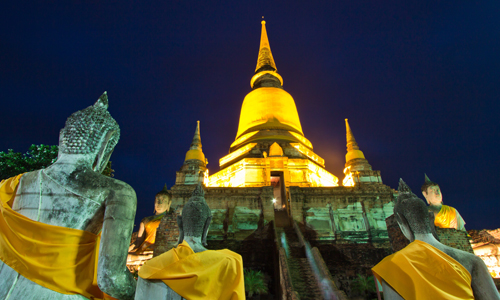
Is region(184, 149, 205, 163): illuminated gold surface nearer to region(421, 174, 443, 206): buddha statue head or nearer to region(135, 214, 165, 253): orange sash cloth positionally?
region(135, 214, 165, 253): orange sash cloth

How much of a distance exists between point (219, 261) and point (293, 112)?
79.6ft

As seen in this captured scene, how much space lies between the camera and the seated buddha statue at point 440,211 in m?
10.8

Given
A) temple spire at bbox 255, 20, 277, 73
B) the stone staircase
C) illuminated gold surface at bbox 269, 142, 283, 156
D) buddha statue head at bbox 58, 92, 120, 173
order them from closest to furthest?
buddha statue head at bbox 58, 92, 120, 173 → the stone staircase → illuminated gold surface at bbox 269, 142, 283, 156 → temple spire at bbox 255, 20, 277, 73

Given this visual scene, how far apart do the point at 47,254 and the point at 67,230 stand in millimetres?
213

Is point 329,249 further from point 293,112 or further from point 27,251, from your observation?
point 293,112

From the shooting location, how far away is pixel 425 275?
2701 millimetres

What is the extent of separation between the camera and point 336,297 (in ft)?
23.9

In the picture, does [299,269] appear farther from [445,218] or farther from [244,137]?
[244,137]

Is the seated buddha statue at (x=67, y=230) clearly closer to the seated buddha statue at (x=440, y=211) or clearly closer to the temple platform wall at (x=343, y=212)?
the seated buddha statue at (x=440, y=211)

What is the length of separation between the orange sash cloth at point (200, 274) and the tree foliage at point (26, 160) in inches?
492

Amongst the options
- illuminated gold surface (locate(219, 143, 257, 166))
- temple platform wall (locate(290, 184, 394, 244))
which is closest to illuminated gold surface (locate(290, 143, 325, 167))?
illuminated gold surface (locate(219, 143, 257, 166))

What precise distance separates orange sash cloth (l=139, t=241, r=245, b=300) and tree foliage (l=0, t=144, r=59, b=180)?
41.0 ft

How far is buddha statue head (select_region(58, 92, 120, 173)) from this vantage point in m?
2.72

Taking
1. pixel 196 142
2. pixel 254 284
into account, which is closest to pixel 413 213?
pixel 254 284
